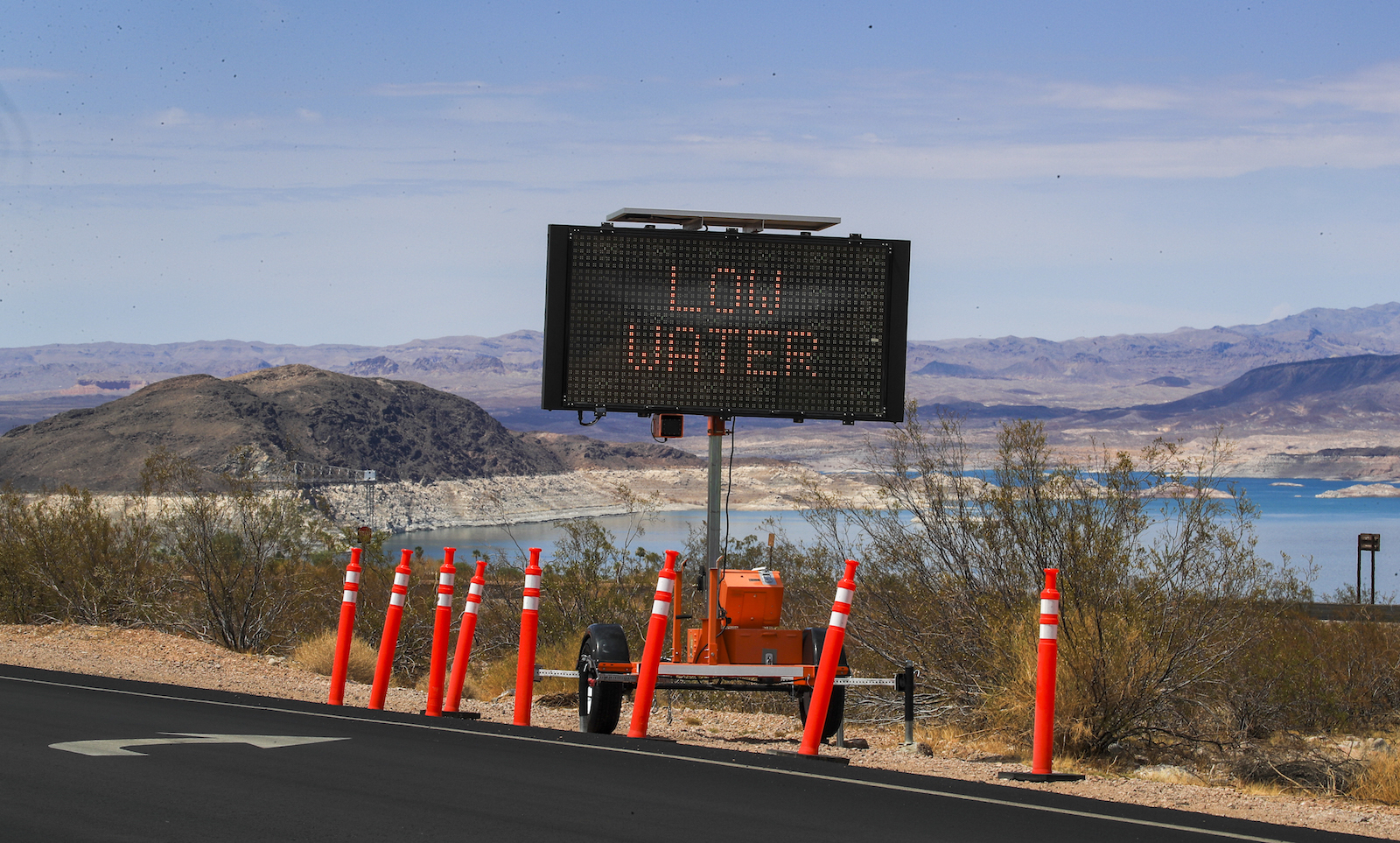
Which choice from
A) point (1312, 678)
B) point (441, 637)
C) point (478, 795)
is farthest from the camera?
point (1312, 678)

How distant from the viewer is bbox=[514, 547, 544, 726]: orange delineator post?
9.47 meters

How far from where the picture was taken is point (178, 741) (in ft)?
24.3

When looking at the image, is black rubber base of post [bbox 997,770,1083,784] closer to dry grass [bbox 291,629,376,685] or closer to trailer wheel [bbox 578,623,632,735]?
trailer wheel [bbox 578,623,632,735]

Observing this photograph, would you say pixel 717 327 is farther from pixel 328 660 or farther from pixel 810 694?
pixel 328 660

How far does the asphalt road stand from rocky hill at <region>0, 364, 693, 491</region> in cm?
8699

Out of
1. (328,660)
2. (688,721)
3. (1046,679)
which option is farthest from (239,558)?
(1046,679)

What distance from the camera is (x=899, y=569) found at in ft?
50.1

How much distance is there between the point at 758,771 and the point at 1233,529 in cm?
828

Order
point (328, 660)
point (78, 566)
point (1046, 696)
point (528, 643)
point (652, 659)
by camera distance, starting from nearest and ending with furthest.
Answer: point (1046, 696) < point (652, 659) < point (528, 643) < point (328, 660) < point (78, 566)

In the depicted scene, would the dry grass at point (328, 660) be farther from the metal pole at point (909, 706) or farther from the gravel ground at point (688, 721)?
the metal pole at point (909, 706)

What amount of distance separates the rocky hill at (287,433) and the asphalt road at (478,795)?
87.0 metres

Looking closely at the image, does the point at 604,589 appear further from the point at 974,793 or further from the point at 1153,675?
the point at 974,793

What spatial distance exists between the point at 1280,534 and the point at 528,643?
323ft

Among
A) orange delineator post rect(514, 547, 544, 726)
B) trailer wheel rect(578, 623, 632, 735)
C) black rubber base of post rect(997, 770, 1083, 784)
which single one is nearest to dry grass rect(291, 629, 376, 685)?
trailer wheel rect(578, 623, 632, 735)
